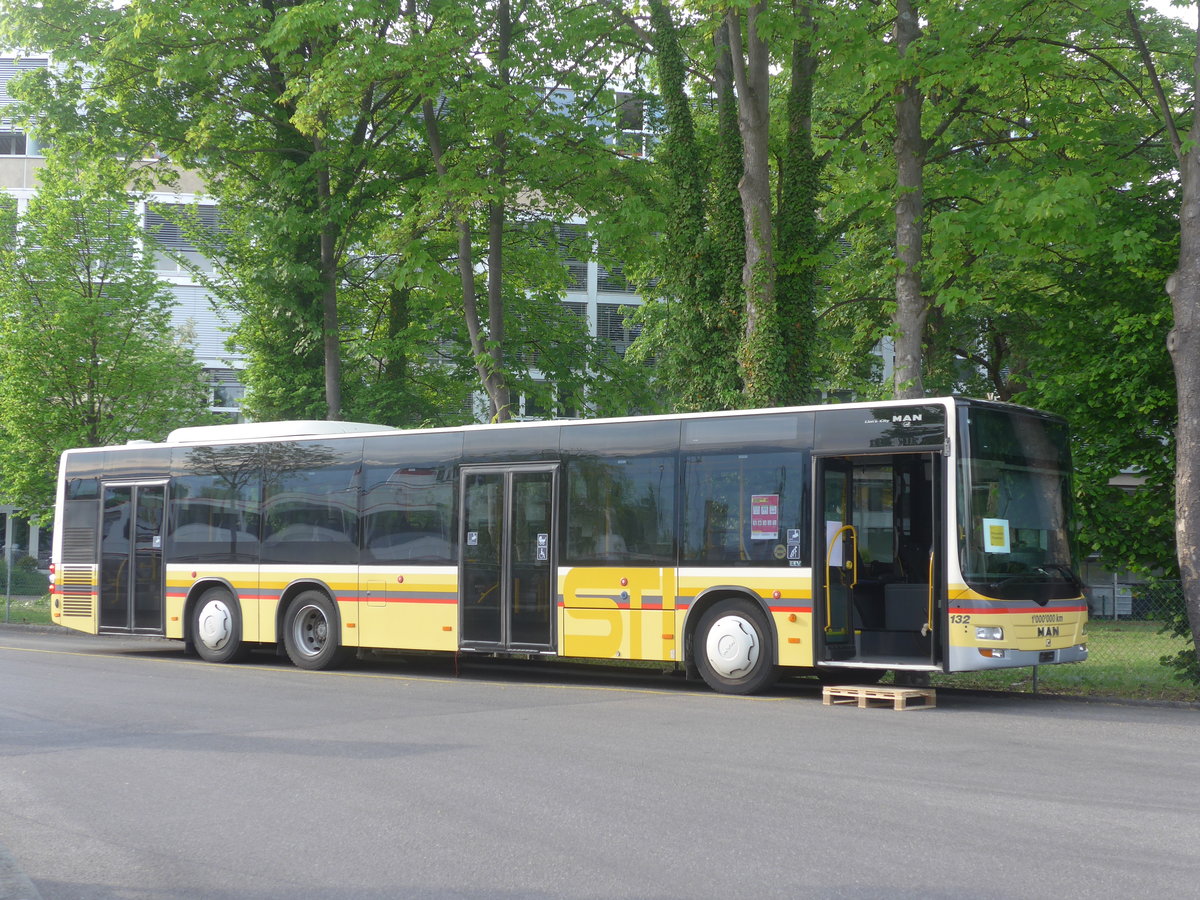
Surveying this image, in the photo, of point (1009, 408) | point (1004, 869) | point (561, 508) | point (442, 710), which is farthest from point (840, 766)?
point (561, 508)

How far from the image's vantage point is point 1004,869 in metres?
6.66

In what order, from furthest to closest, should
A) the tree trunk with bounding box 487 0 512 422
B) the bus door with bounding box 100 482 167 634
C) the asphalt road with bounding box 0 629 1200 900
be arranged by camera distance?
1. the tree trunk with bounding box 487 0 512 422
2. the bus door with bounding box 100 482 167 634
3. the asphalt road with bounding box 0 629 1200 900

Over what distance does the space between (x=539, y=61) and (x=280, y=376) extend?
979 centimetres

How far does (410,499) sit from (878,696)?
7035mm

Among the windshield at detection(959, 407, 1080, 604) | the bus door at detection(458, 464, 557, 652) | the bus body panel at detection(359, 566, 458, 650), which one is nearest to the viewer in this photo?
the windshield at detection(959, 407, 1080, 604)

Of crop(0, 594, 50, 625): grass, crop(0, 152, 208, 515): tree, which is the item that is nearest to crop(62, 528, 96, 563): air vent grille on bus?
crop(0, 594, 50, 625): grass

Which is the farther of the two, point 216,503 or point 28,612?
point 28,612

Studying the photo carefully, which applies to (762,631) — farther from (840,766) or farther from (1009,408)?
(840,766)

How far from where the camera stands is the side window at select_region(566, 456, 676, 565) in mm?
15852

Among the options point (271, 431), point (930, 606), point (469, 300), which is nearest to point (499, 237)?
point (469, 300)

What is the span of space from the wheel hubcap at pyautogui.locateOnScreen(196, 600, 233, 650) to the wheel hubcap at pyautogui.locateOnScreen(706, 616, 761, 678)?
27.0 feet

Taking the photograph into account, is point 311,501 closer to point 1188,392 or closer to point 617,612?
point 617,612

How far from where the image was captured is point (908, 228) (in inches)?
741

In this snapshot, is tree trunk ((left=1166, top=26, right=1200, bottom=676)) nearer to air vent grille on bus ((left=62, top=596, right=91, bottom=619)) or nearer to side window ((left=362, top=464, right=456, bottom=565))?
side window ((left=362, top=464, right=456, bottom=565))
